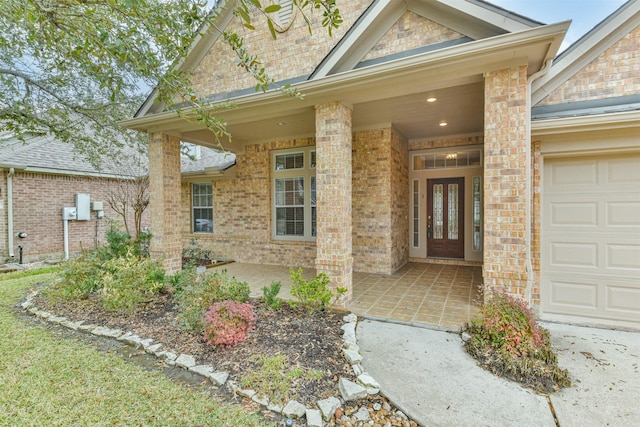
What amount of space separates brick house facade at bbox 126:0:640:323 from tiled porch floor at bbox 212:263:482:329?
1.54 feet

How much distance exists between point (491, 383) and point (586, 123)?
11.4 ft

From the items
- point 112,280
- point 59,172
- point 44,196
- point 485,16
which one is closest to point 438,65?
point 485,16

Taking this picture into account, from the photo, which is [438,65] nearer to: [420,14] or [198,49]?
[420,14]

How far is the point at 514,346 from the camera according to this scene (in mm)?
2941

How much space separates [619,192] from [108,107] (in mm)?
9825

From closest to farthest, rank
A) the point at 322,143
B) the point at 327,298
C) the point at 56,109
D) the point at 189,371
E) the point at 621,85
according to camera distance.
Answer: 1. the point at 189,371
2. the point at 621,85
3. the point at 327,298
4. the point at 322,143
5. the point at 56,109

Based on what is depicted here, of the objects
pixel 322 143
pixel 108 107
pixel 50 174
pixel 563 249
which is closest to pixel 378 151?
pixel 322 143

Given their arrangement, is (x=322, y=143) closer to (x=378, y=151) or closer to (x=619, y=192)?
(x=378, y=151)

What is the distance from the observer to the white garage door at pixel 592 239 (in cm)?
390

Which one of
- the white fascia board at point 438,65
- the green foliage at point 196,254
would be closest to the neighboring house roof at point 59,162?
the green foliage at point 196,254

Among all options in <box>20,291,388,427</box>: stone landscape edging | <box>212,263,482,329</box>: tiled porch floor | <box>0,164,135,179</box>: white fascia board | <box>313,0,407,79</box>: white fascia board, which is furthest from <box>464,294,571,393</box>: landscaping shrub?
<box>0,164,135,179</box>: white fascia board

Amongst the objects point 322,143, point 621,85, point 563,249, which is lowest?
point 563,249

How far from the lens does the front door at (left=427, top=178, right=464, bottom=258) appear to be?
7570mm

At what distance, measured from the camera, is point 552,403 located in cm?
237
